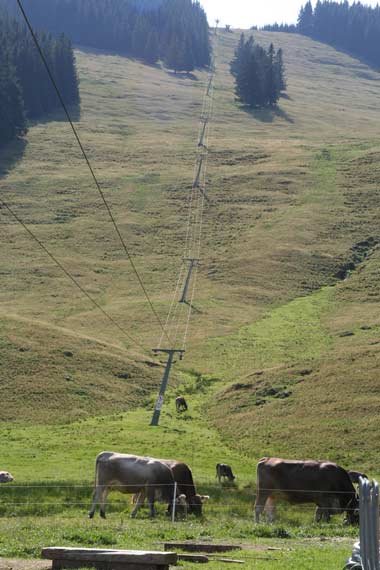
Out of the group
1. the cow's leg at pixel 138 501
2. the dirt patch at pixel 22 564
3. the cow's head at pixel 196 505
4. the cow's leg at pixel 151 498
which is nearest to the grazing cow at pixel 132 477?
the cow's leg at pixel 138 501

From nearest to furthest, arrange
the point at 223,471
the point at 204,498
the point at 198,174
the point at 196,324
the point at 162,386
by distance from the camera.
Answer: the point at 204,498 < the point at 223,471 < the point at 162,386 < the point at 196,324 < the point at 198,174

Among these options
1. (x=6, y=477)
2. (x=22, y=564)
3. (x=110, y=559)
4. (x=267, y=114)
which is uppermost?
(x=267, y=114)

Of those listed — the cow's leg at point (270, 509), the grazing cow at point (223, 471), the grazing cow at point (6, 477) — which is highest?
the cow's leg at point (270, 509)

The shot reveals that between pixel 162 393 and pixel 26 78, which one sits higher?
pixel 26 78

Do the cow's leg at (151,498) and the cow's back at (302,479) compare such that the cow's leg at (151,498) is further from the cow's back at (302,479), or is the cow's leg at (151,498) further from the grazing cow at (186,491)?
the cow's back at (302,479)

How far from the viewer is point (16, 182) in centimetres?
13125

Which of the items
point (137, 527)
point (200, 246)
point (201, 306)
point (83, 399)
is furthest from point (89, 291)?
point (137, 527)

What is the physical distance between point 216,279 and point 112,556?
8060 cm

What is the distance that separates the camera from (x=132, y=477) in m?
28.8

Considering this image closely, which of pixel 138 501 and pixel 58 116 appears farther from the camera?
pixel 58 116

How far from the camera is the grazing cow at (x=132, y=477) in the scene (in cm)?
2867

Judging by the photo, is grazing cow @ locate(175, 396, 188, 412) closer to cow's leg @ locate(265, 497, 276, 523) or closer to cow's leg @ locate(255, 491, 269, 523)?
cow's leg @ locate(255, 491, 269, 523)

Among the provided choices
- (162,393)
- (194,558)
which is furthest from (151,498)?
(162,393)

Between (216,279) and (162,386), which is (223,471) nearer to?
(162,386)
